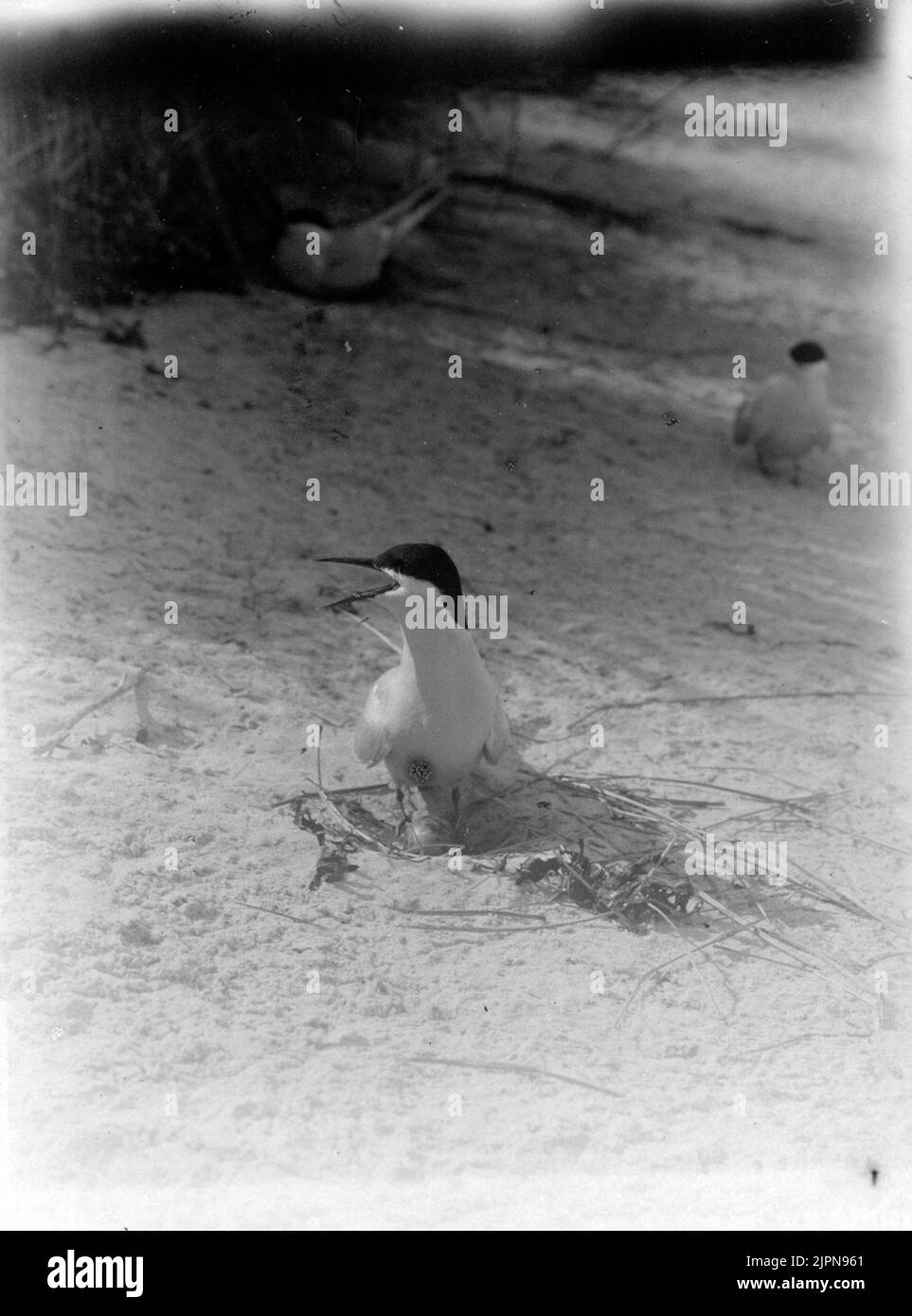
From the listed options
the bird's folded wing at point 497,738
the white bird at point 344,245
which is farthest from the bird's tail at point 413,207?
the bird's folded wing at point 497,738

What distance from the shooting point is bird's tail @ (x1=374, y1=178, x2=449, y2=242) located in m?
6.45

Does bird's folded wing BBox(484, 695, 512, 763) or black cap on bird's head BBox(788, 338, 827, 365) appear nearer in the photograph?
bird's folded wing BBox(484, 695, 512, 763)

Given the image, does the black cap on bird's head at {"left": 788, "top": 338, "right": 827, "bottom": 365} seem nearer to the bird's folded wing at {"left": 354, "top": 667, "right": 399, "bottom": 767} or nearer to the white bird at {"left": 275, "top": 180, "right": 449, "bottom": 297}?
the white bird at {"left": 275, "top": 180, "right": 449, "bottom": 297}

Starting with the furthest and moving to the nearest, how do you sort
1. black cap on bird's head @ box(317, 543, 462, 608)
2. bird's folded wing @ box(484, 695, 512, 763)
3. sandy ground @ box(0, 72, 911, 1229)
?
bird's folded wing @ box(484, 695, 512, 763) → black cap on bird's head @ box(317, 543, 462, 608) → sandy ground @ box(0, 72, 911, 1229)

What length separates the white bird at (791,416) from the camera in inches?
231

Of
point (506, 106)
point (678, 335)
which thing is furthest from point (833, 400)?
point (506, 106)

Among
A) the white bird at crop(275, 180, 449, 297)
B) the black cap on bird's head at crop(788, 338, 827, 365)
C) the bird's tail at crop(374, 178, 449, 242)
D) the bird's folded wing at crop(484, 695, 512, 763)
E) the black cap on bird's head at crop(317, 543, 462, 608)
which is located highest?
the bird's tail at crop(374, 178, 449, 242)

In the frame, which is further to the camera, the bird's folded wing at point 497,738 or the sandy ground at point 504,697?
the bird's folded wing at point 497,738

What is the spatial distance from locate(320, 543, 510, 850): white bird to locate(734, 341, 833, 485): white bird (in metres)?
2.72

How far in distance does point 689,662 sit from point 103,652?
1.69 metres

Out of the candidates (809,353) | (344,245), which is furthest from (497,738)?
(344,245)

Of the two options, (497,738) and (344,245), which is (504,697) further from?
(344,245)

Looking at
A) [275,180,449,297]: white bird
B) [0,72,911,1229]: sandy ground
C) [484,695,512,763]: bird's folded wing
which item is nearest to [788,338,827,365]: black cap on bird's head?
[0,72,911,1229]: sandy ground

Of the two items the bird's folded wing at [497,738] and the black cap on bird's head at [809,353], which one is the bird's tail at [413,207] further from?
the bird's folded wing at [497,738]
